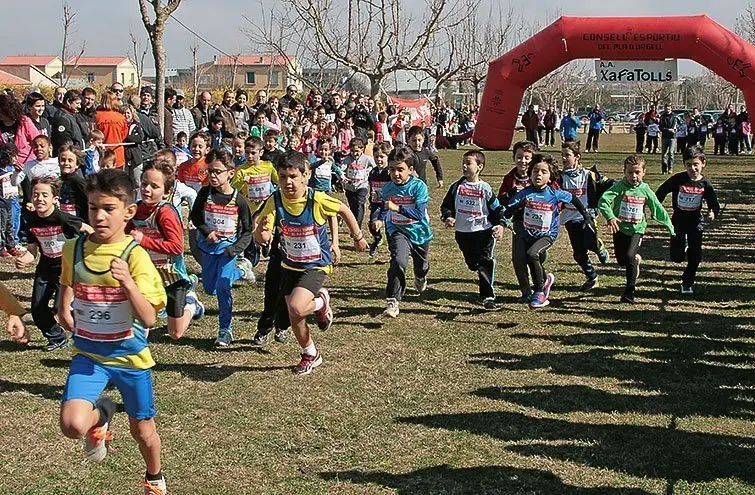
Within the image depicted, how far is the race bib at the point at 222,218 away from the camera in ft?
25.8

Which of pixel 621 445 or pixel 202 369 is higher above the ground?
pixel 202 369

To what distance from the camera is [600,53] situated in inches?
545

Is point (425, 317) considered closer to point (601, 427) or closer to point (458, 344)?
point (458, 344)

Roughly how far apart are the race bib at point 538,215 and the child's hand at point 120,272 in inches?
221

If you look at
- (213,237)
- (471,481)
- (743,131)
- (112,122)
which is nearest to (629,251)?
(213,237)

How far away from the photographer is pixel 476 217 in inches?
368

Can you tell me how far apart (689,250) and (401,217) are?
3382 millimetres

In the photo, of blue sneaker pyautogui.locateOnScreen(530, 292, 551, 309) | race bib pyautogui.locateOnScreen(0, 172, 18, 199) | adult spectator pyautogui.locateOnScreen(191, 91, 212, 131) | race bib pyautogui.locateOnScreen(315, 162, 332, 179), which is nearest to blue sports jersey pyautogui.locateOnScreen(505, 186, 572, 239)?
blue sneaker pyautogui.locateOnScreen(530, 292, 551, 309)

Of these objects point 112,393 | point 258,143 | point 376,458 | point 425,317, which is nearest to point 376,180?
point 258,143

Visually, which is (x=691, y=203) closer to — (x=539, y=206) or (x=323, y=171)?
(x=539, y=206)

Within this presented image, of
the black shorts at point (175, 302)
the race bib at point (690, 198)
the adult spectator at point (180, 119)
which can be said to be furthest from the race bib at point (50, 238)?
the adult spectator at point (180, 119)

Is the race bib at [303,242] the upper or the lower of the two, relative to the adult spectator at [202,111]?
lower

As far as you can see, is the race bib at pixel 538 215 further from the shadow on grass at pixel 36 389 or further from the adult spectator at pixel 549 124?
the adult spectator at pixel 549 124

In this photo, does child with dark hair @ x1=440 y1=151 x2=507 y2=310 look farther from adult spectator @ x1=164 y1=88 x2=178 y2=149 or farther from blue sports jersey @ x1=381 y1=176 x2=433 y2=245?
adult spectator @ x1=164 y1=88 x2=178 y2=149
